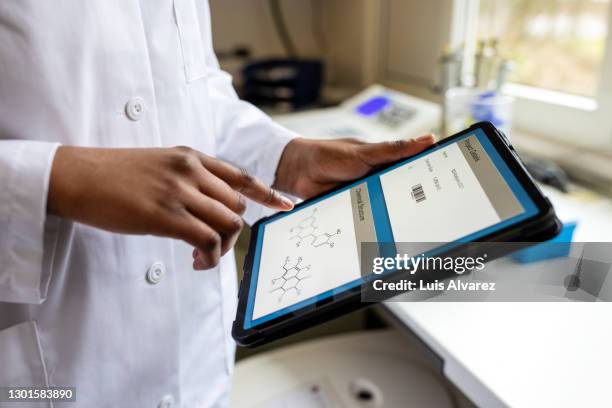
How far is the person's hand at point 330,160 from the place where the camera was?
0.57m

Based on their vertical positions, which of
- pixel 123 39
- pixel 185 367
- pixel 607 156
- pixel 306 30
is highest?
pixel 123 39

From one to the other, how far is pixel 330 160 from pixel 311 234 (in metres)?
0.13

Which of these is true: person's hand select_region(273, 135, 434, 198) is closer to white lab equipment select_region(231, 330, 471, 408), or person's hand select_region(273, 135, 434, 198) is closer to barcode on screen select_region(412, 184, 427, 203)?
barcode on screen select_region(412, 184, 427, 203)

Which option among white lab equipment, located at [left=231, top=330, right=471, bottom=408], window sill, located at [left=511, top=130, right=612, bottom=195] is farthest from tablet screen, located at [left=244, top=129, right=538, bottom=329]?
window sill, located at [left=511, top=130, right=612, bottom=195]

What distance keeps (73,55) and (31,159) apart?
140 millimetres

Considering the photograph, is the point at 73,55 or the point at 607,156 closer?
the point at 73,55

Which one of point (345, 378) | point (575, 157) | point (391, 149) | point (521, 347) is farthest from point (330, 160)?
point (575, 157)

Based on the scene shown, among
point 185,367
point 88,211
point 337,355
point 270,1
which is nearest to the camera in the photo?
point 88,211

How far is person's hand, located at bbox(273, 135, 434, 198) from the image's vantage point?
1.86 feet

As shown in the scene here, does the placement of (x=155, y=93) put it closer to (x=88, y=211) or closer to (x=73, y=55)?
(x=73, y=55)

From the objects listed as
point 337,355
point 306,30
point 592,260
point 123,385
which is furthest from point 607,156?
point 306,30

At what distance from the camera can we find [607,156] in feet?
3.24

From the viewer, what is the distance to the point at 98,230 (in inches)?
19.7
